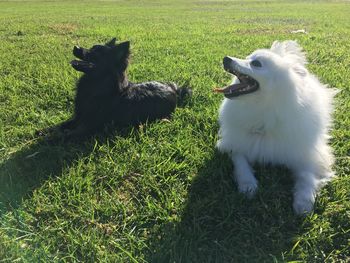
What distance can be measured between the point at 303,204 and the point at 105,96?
2.41 meters

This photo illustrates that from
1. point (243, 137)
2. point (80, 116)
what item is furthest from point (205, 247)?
point (80, 116)

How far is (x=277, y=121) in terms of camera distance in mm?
2963

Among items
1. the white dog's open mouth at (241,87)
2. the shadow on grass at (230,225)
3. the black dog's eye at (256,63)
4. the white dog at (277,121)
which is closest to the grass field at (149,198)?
the shadow on grass at (230,225)

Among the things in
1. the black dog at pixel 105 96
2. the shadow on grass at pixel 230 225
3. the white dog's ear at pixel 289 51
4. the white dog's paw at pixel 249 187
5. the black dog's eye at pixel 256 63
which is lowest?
the shadow on grass at pixel 230 225

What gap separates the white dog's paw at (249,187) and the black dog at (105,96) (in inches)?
66.9

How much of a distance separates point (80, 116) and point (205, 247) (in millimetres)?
2334

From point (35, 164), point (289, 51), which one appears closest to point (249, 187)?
point (289, 51)

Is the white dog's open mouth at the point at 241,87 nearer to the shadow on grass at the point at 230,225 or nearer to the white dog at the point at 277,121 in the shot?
the white dog at the point at 277,121

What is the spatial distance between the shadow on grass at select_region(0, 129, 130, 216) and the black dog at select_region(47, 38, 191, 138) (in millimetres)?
187

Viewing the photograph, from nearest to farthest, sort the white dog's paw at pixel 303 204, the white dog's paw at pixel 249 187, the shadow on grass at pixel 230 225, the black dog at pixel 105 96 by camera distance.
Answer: the shadow on grass at pixel 230 225 → the white dog's paw at pixel 303 204 → the white dog's paw at pixel 249 187 → the black dog at pixel 105 96

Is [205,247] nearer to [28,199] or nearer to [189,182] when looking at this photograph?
[189,182]

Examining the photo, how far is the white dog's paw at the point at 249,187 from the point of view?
283 centimetres

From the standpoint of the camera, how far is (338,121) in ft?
13.8

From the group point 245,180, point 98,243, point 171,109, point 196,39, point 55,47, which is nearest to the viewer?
point 98,243
